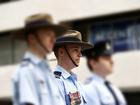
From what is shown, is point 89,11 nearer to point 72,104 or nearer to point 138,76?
point 138,76

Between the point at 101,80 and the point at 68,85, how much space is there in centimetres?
291

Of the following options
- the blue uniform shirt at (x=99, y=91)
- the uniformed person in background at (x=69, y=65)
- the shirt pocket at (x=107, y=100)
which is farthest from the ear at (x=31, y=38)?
the shirt pocket at (x=107, y=100)

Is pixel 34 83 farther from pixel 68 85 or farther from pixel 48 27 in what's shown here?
pixel 68 85

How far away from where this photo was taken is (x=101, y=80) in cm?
479

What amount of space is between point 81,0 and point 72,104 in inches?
626

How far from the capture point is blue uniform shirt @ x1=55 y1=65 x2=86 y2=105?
1875 millimetres

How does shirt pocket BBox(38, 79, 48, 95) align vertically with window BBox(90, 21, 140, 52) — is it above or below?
above

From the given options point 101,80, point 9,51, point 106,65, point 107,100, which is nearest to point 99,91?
point 107,100

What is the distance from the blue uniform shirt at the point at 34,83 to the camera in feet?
6.83

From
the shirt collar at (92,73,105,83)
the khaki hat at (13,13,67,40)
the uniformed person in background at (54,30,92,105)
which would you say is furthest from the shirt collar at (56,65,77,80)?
the shirt collar at (92,73,105,83)

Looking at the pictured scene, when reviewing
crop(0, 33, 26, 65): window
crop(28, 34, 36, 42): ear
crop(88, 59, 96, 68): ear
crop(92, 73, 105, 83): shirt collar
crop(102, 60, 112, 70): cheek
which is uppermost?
crop(28, 34, 36, 42): ear

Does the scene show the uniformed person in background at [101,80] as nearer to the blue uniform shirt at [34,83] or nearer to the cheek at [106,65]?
the cheek at [106,65]

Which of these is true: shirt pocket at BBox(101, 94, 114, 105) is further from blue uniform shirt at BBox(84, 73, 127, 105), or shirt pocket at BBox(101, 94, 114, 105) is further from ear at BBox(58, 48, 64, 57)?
ear at BBox(58, 48, 64, 57)

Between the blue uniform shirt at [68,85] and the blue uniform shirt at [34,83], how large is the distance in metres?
0.07
